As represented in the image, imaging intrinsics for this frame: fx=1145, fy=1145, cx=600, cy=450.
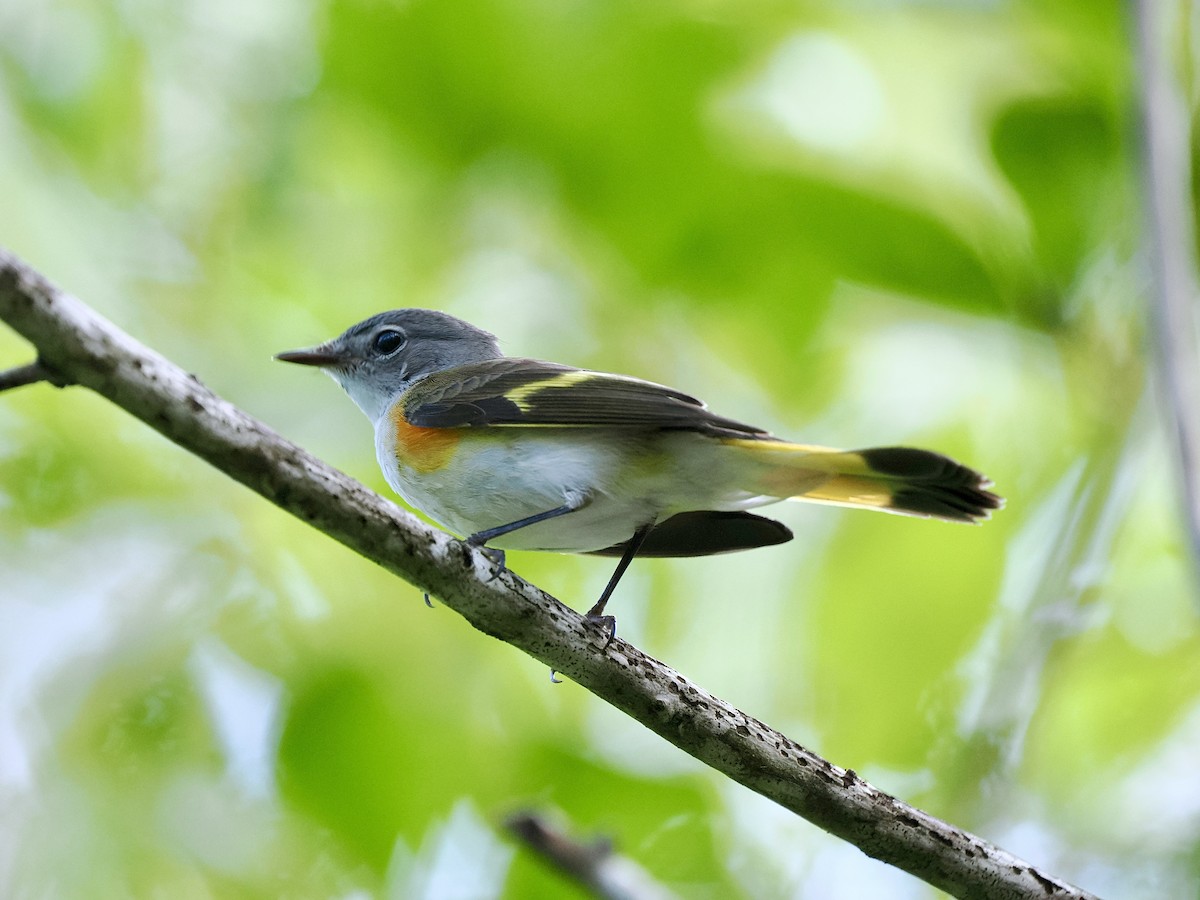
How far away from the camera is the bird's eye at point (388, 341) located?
4328 millimetres

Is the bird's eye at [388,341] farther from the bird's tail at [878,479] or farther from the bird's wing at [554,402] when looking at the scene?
the bird's tail at [878,479]

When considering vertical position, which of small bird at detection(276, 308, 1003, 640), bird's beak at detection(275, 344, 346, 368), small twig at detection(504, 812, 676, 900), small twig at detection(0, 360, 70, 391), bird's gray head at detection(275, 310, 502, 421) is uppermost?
bird's gray head at detection(275, 310, 502, 421)

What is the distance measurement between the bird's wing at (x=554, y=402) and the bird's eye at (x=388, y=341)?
0.56 metres

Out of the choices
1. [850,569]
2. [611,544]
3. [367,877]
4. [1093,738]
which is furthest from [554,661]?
[1093,738]

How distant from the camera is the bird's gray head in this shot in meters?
4.30

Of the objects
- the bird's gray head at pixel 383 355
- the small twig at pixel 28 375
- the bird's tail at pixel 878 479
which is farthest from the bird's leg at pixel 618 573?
the small twig at pixel 28 375

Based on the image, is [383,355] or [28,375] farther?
[383,355]

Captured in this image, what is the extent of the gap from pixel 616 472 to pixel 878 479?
29.4 inches

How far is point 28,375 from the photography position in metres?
1.81

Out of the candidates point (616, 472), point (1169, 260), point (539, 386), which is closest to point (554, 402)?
point (539, 386)

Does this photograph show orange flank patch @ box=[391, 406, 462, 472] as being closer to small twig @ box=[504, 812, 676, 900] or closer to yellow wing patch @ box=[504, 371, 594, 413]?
yellow wing patch @ box=[504, 371, 594, 413]

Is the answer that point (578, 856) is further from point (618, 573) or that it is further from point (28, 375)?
point (28, 375)

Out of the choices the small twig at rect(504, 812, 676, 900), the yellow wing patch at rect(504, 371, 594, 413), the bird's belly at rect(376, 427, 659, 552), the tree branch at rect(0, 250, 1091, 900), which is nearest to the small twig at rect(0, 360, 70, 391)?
the tree branch at rect(0, 250, 1091, 900)

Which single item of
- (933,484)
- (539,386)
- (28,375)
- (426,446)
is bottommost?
(28,375)
